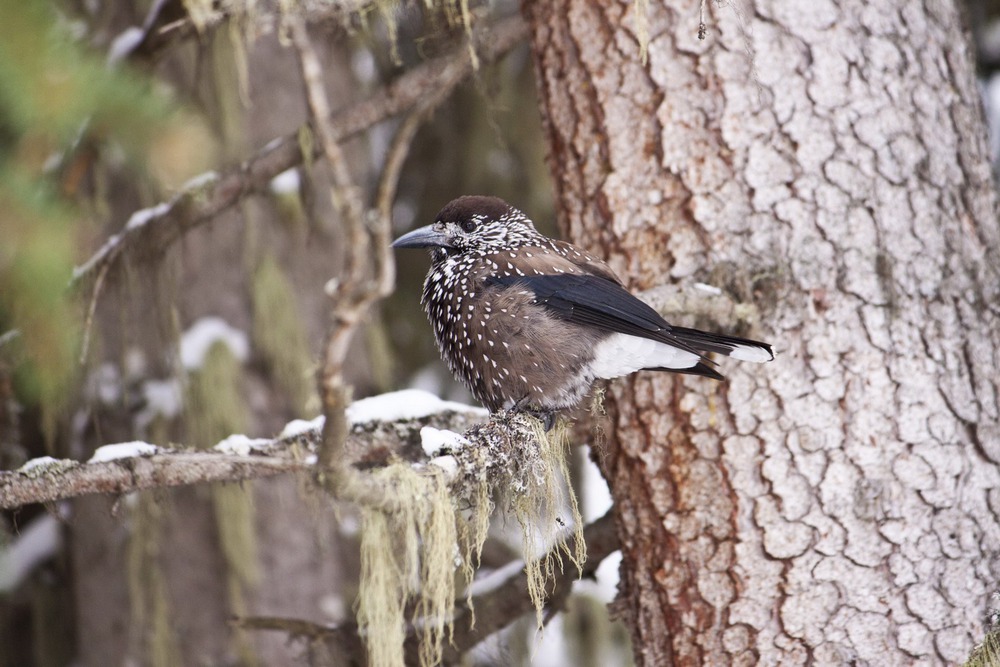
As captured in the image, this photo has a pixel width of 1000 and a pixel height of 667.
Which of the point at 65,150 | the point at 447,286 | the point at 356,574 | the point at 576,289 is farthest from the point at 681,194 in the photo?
the point at 356,574

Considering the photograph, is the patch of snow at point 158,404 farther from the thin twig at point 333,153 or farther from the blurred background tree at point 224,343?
the thin twig at point 333,153

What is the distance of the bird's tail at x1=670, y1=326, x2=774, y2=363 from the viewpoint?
9.22ft

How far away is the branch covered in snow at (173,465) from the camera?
2.37m

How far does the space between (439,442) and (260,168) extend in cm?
153

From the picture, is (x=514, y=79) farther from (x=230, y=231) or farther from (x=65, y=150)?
(x=65, y=150)

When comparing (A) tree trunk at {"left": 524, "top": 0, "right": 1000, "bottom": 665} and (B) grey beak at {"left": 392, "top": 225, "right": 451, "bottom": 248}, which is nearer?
(A) tree trunk at {"left": 524, "top": 0, "right": 1000, "bottom": 665}

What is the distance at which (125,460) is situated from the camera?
246cm

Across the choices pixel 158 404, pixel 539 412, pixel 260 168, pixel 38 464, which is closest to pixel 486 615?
pixel 539 412

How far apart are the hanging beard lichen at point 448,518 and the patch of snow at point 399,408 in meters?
0.25

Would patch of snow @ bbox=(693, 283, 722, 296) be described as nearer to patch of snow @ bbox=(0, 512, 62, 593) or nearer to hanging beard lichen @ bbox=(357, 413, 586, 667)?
hanging beard lichen @ bbox=(357, 413, 586, 667)

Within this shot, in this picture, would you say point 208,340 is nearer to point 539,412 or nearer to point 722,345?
point 539,412

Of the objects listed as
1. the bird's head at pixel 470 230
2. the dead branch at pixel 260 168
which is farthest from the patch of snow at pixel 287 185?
the bird's head at pixel 470 230

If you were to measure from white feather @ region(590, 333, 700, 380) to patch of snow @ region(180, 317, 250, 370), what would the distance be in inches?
85.7

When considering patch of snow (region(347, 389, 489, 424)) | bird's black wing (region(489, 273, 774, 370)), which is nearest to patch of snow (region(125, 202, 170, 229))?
patch of snow (region(347, 389, 489, 424))
